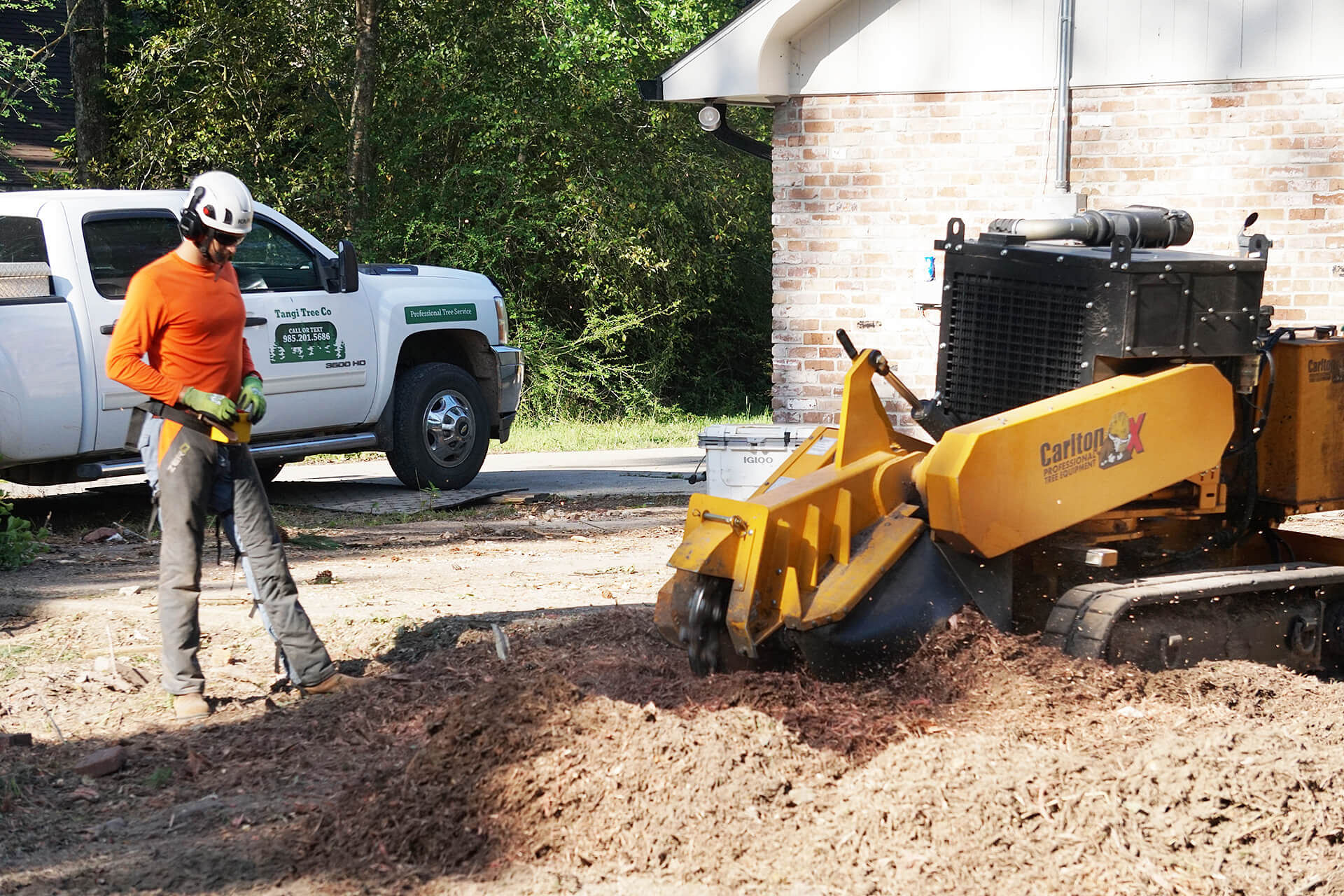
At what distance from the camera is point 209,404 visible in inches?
216

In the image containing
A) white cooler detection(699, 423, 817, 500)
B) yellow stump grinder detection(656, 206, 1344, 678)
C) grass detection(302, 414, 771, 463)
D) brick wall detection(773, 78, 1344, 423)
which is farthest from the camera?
grass detection(302, 414, 771, 463)

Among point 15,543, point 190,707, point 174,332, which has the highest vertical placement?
point 174,332

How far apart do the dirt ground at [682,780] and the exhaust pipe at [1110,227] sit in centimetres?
175

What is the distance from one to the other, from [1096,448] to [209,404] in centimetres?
330

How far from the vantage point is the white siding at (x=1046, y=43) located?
396 inches

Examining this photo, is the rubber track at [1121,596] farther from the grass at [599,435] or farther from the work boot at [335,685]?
the grass at [599,435]

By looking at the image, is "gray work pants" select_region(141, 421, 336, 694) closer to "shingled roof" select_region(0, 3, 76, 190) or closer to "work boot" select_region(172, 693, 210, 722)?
"work boot" select_region(172, 693, 210, 722)

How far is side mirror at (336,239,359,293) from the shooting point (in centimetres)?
1033

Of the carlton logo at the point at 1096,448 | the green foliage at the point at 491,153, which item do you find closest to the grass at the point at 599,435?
the green foliage at the point at 491,153

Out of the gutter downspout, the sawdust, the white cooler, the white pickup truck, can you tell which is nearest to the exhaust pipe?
the sawdust

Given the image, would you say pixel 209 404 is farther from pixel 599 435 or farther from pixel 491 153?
pixel 491 153

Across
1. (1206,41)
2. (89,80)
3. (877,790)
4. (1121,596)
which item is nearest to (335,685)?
(877,790)

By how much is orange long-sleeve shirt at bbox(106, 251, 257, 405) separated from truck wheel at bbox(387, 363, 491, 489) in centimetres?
534

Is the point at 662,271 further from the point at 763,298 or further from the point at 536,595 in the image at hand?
the point at 536,595
